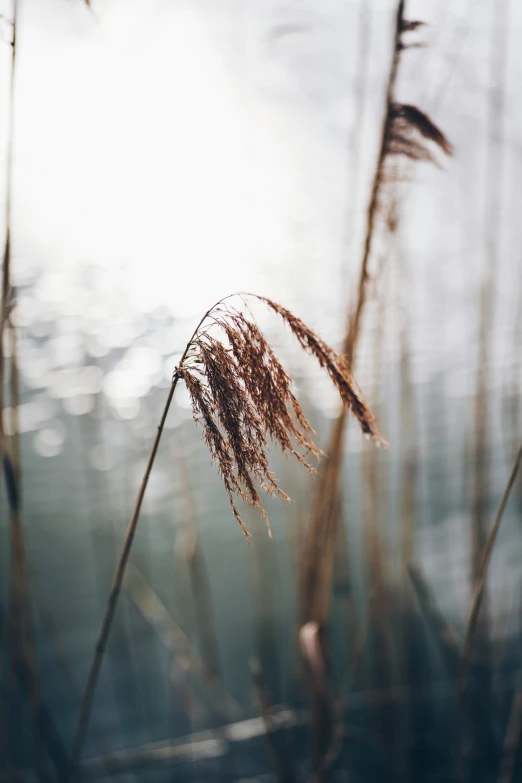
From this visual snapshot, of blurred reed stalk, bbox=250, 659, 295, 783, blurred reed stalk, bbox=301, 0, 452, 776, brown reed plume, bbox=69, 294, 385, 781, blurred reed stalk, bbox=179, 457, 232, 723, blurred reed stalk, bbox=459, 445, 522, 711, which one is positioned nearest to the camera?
brown reed plume, bbox=69, 294, 385, 781

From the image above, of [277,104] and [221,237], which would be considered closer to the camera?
[277,104]

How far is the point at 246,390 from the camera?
587mm

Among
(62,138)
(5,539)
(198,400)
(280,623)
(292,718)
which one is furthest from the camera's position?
(5,539)

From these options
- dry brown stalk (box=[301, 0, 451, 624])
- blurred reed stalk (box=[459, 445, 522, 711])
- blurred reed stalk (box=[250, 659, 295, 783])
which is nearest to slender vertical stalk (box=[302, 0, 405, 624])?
dry brown stalk (box=[301, 0, 451, 624])

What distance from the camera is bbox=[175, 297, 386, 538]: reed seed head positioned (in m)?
0.57

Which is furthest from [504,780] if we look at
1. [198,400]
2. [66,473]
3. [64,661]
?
[66,473]

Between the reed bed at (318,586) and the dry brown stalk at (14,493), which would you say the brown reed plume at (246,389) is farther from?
the dry brown stalk at (14,493)

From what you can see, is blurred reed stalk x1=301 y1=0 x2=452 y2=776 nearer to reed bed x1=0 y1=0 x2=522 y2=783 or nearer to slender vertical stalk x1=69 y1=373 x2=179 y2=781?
reed bed x1=0 y1=0 x2=522 y2=783

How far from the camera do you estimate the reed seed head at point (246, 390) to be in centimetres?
Result: 57

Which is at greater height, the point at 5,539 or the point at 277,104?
the point at 277,104

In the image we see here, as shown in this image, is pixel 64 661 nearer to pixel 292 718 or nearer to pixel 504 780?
pixel 292 718

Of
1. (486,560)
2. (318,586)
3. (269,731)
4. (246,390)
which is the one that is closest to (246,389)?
(246,390)

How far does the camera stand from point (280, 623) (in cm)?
305

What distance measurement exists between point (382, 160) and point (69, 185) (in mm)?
1362
